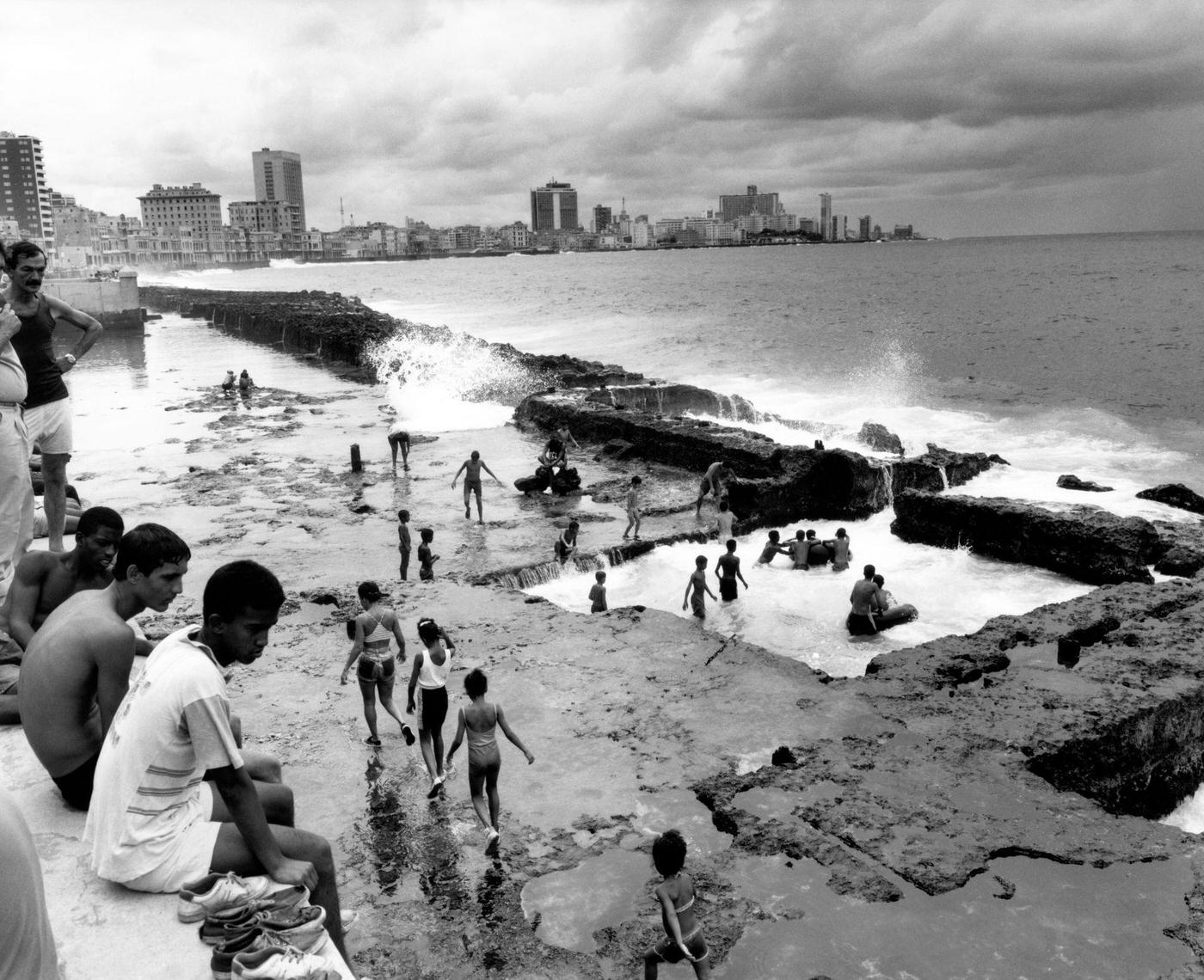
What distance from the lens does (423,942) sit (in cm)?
547

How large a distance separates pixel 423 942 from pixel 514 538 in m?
9.62

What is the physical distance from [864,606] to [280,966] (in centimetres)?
976

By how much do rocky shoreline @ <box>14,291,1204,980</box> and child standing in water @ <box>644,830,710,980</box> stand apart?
37 centimetres

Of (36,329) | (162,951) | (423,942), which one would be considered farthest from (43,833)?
(36,329)

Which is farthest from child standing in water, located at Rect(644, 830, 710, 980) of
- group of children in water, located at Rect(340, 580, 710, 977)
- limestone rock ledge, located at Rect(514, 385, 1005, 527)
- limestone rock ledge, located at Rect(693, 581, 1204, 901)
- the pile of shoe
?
limestone rock ledge, located at Rect(514, 385, 1005, 527)

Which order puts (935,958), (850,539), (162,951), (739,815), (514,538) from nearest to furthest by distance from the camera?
(162,951) → (935,958) → (739,815) → (514,538) → (850,539)

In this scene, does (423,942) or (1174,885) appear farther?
(1174,885)

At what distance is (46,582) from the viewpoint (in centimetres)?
483

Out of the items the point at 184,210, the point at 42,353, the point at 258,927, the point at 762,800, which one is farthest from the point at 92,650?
the point at 184,210

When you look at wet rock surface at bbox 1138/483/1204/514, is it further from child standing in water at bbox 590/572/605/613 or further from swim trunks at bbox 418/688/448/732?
swim trunks at bbox 418/688/448/732

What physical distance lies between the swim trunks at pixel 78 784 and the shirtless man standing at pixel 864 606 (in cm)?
945

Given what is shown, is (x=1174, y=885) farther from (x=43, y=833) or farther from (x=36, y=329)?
(x=36, y=329)

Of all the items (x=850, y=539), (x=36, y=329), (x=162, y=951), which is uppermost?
(x=36, y=329)

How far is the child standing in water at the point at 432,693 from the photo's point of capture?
22.7 feet
